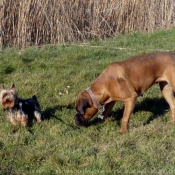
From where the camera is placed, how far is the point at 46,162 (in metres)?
5.38

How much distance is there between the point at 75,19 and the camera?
12.9 meters

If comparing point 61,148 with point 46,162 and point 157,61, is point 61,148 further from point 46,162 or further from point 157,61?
point 157,61

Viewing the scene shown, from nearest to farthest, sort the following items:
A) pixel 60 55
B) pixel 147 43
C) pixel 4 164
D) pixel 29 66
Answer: pixel 4 164, pixel 29 66, pixel 60 55, pixel 147 43

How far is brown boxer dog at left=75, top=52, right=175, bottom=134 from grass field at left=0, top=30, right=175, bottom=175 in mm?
248

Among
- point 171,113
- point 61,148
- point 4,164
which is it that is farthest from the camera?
point 171,113

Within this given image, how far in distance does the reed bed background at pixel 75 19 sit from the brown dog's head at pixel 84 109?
5639mm

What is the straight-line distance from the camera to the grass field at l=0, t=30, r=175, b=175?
17.3 ft

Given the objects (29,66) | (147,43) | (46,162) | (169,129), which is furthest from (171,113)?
(147,43)

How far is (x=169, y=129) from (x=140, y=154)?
1100 mm

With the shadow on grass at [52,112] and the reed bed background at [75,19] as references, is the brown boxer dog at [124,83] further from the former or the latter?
the reed bed background at [75,19]

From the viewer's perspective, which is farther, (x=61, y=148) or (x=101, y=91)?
(x=101, y=91)

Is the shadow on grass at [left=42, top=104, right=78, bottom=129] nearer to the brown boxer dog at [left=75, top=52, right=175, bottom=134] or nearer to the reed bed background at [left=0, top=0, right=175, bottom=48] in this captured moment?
the brown boxer dog at [left=75, top=52, right=175, bottom=134]

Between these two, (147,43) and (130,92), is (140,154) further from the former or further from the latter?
(147,43)

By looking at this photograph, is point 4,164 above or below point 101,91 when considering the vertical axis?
below
